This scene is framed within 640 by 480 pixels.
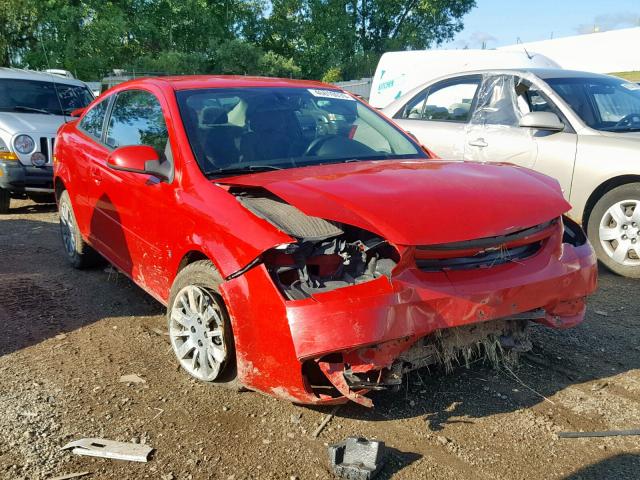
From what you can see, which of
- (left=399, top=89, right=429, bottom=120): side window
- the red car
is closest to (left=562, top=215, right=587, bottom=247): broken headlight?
the red car

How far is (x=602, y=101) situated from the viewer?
6.21 meters

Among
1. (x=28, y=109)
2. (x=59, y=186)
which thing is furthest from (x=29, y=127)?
(x=59, y=186)

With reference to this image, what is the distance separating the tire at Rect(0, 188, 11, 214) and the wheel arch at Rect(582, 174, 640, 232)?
6900mm

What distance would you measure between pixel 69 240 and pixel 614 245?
15.9 ft

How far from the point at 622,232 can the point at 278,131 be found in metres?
3.21

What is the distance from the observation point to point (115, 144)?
4668 mm

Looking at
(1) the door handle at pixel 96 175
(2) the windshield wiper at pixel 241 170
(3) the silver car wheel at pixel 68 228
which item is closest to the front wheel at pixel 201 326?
(2) the windshield wiper at pixel 241 170

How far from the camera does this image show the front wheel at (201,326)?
3.21 metres

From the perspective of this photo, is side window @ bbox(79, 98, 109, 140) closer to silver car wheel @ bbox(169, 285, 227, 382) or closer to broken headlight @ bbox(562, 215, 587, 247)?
silver car wheel @ bbox(169, 285, 227, 382)

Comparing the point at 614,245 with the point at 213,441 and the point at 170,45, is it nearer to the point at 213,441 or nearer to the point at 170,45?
the point at 213,441

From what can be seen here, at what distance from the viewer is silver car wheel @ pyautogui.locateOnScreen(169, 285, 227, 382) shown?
10.7 ft

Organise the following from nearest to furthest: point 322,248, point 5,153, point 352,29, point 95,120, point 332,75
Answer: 1. point 322,248
2. point 95,120
3. point 5,153
4. point 332,75
5. point 352,29

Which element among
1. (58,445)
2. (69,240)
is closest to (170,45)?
(69,240)

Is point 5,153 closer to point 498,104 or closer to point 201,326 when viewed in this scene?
point 201,326
